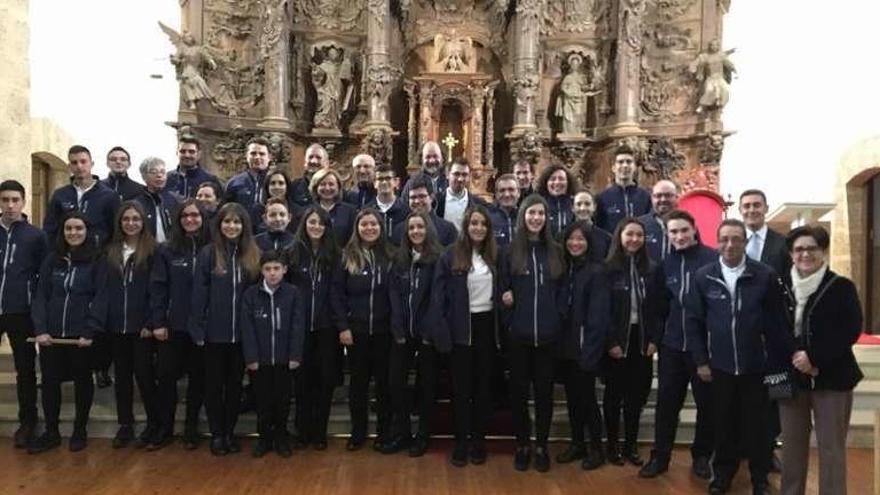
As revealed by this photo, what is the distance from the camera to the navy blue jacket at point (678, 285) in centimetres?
470

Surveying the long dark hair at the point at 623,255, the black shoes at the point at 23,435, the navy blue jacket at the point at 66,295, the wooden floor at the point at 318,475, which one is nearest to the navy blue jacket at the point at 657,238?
the long dark hair at the point at 623,255

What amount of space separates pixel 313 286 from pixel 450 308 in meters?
0.98

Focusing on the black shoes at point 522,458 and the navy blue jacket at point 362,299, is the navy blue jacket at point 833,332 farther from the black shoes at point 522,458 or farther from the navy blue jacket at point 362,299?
the navy blue jacket at point 362,299

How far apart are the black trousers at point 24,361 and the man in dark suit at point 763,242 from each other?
15.7 feet

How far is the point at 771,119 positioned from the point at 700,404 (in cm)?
844

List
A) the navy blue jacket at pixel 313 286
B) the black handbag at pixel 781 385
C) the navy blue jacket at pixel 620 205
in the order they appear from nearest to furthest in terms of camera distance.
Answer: the black handbag at pixel 781 385 → the navy blue jacket at pixel 313 286 → the navy blue jacket at pixel 620 205

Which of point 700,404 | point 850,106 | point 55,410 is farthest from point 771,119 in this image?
point 55,410

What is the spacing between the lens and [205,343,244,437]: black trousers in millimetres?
5105

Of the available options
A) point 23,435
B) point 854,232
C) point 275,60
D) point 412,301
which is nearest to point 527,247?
point 412,301

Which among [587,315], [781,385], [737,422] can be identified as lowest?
[737,422]

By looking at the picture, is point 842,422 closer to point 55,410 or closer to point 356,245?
point 356,245

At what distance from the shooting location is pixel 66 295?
5191 millimetres

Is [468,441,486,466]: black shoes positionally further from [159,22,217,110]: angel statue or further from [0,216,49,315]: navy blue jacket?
[159,22,217,110]: angel statue

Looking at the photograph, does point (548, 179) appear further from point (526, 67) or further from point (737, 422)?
point (526, 67)
